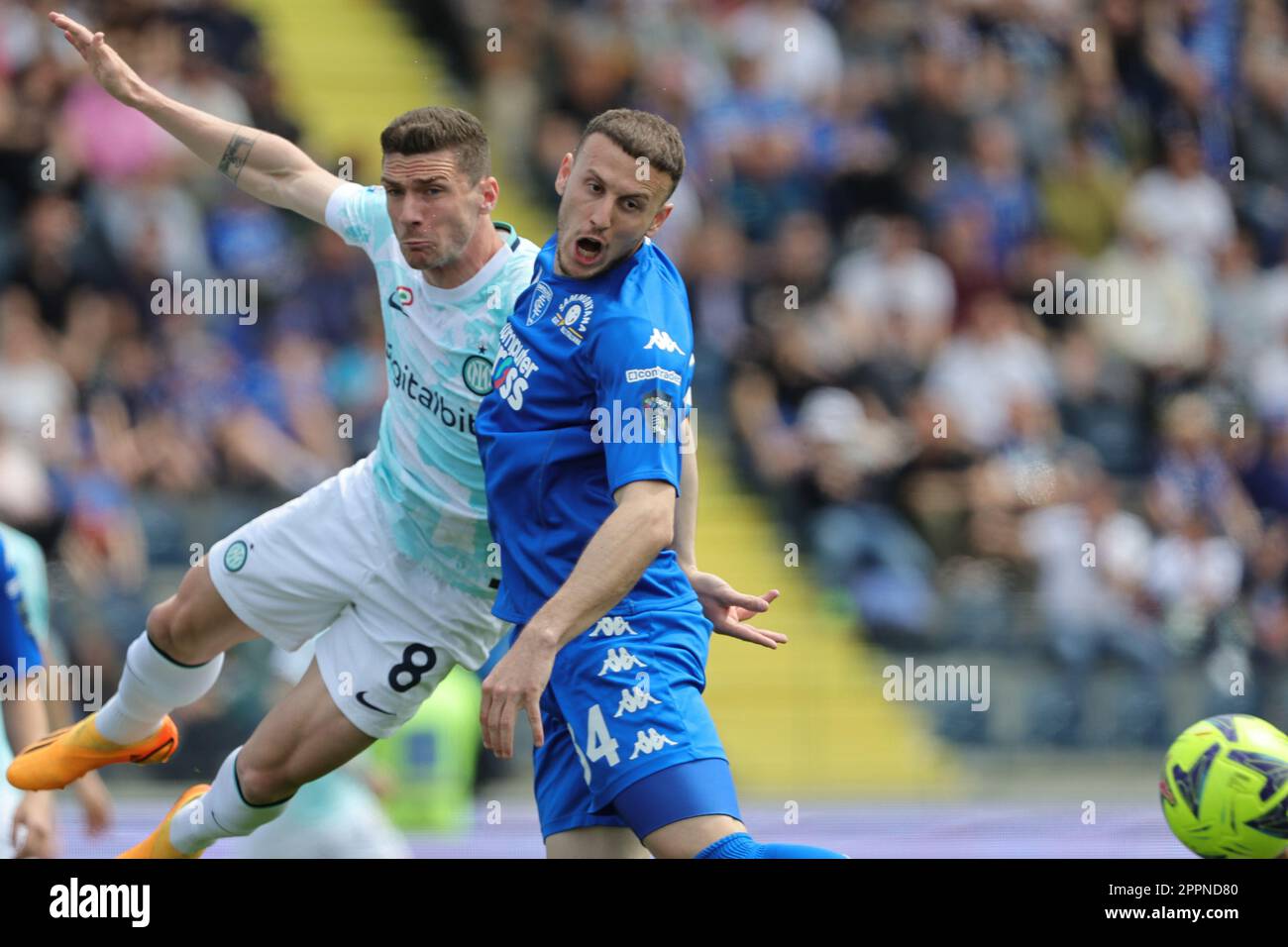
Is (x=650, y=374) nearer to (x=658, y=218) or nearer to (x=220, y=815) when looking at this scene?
(x=658, y=218)

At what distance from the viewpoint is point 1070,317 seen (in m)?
13.2

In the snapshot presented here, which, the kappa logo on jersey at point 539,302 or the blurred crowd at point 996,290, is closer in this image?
the kappa logo on jersey at point 539,302

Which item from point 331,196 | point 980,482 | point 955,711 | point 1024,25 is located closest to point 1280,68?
point 1024,25

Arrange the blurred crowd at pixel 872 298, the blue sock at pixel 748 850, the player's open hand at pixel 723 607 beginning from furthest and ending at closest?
the blurred crowd at pixel 872 298
the player's open hand at pixel 723 607
the blue sock at pixel 748 850

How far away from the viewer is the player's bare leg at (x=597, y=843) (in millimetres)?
5133

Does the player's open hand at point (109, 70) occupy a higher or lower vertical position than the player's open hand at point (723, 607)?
higher

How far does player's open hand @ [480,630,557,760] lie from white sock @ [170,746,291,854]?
1.81 metres

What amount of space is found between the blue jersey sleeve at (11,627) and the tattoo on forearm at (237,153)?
55.0 inches

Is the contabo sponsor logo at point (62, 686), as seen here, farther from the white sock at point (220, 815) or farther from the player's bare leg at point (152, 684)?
the white sock at point (220, 815)

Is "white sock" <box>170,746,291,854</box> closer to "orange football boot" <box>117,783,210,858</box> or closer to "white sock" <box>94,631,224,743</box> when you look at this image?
"orange football boot" <box>117,783,210,858</box>

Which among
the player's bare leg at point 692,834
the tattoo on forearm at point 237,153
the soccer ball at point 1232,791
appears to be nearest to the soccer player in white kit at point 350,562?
the tattoo on forearm at point 237,153

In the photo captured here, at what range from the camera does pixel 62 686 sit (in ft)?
31.6

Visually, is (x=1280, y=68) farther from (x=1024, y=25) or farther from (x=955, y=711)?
(x=955, y=711)
